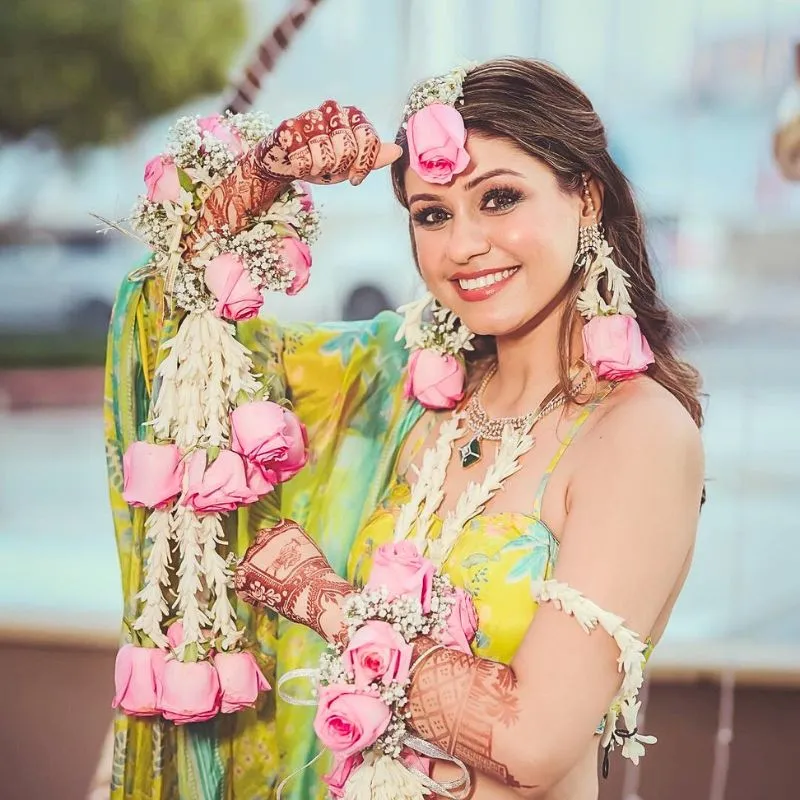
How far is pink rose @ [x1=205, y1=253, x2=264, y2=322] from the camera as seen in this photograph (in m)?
1.44

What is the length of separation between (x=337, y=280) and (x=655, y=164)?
4.24ft

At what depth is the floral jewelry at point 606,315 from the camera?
1412mm

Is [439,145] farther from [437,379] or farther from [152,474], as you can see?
[152,474]

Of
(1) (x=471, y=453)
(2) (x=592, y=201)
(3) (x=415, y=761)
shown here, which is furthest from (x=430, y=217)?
(3) (x=415, y=761)

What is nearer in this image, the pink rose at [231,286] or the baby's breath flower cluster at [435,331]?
the pink rose at [231,286]

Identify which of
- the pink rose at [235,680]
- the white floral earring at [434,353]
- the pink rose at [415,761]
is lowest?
the pink rose at [415,761]

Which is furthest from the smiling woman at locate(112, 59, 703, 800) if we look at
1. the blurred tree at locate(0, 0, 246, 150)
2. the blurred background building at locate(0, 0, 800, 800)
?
the blurred tree at locate(0, 0, 246, 150)

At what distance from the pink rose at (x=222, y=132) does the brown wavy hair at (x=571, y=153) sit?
0.23 meters

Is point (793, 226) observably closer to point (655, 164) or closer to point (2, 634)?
point (655, 164)

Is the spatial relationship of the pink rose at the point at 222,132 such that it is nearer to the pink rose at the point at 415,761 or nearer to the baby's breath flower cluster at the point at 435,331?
the baby's breath flower cluster at the point at 435,331

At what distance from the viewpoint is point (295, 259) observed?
148cm

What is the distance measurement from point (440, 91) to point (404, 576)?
0.67m

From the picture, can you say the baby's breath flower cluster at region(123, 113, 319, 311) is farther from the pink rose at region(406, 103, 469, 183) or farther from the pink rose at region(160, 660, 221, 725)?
the pink rose at region(160, 660, 221, 725)

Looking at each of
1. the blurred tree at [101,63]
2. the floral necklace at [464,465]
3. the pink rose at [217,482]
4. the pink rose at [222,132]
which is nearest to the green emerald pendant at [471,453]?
the floral necklace at [464,465]
